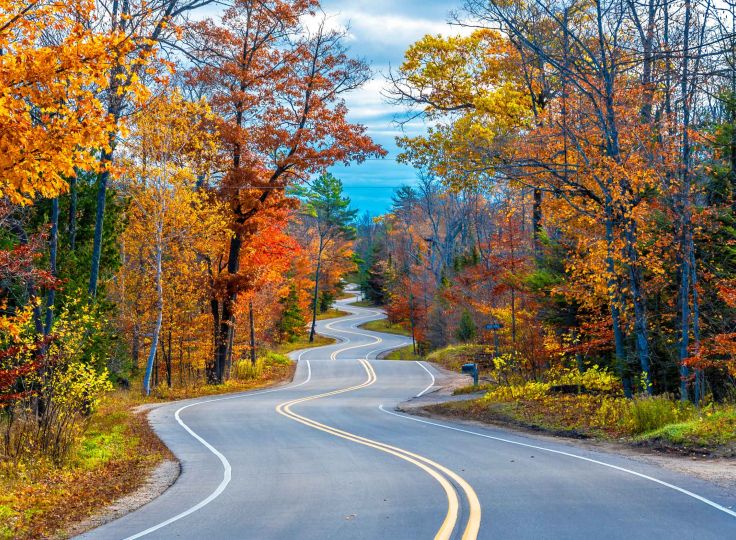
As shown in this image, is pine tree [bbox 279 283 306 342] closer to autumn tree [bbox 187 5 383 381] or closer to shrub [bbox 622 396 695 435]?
autumn tree [bbox 187 5 383 381]

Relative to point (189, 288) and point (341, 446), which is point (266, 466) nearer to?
point (341, 446)

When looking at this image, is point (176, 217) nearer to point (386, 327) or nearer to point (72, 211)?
point (72, 211)

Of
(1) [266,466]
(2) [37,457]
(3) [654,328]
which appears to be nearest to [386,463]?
(1) [266,466]

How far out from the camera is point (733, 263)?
18.0 meters

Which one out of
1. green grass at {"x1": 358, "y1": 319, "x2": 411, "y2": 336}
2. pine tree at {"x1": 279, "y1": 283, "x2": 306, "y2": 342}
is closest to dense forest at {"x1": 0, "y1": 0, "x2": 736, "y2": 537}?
pine tree at {"x1": 279, "y1": 283, "x2": 306, "y2": 342}

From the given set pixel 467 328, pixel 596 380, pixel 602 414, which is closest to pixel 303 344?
pixel 467 328

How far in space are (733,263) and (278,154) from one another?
1886 centimetres

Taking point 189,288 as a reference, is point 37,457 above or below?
below

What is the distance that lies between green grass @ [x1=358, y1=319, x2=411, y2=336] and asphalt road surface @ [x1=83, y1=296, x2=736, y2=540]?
62552mm

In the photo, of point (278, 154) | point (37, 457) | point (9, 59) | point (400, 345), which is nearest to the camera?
point (9, 59)

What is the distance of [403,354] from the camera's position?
60781mm

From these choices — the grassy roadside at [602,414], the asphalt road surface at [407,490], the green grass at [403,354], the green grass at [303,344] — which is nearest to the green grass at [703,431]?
the grassy roadside at [602,414]

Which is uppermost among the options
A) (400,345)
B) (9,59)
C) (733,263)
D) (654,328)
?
(9,59)

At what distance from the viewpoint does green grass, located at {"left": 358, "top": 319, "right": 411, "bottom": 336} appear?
3248 inches
